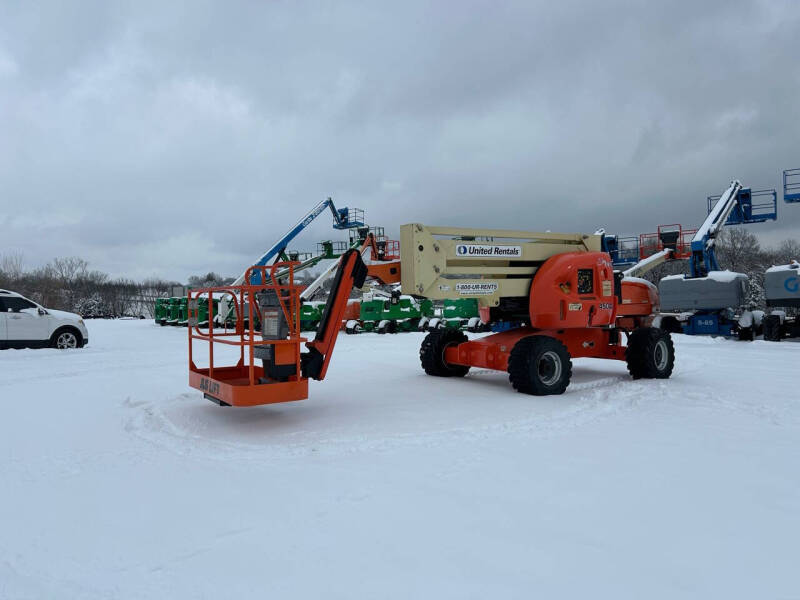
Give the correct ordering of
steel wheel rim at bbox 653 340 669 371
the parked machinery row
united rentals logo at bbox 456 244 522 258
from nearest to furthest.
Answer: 1. united rentals logo at bbox 456 244 522 258
2. steel wheel rim at bbox 653 340 669 371
3. the parked machinery row

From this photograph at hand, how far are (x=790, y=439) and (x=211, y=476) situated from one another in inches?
218

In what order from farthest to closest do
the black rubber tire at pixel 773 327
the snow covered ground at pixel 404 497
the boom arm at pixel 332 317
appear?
the black rubber tire at pixel 773 327
the boom arm at pixel 332 317
the snow covered ground at pixel 404 497

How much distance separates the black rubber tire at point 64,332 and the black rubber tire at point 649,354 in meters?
14.9

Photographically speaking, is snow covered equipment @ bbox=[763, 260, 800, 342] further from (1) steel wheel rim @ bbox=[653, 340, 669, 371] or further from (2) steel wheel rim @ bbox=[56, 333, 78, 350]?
(2) steel wheel rim @ bbox=[56, 333, 78, 350]

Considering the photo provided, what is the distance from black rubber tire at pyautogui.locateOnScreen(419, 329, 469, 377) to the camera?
34.1 ft

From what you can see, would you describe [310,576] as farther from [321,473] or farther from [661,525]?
[661,525]

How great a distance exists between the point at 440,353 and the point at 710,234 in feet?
53.1

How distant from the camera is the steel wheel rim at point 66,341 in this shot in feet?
54.4

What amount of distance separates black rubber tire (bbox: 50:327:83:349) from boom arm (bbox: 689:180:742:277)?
2065cm

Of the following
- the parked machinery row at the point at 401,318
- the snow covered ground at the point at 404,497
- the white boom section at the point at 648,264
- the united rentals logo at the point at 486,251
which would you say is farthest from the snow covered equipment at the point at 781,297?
the united rentals logo at the point at 486,251

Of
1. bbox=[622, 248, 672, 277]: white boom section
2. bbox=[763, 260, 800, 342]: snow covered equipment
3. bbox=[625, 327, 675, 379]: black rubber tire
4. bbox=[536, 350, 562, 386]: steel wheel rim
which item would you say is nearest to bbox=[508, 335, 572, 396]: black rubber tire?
bbox=[536, 350, 562, 386]: steel wheel rim

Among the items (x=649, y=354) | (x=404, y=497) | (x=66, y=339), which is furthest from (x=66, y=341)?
(x=404, y=497)

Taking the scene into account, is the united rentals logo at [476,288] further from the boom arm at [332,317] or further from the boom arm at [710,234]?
the boom arm at [710,234]

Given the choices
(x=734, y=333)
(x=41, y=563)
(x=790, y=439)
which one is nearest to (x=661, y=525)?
(x=790, y=439)
